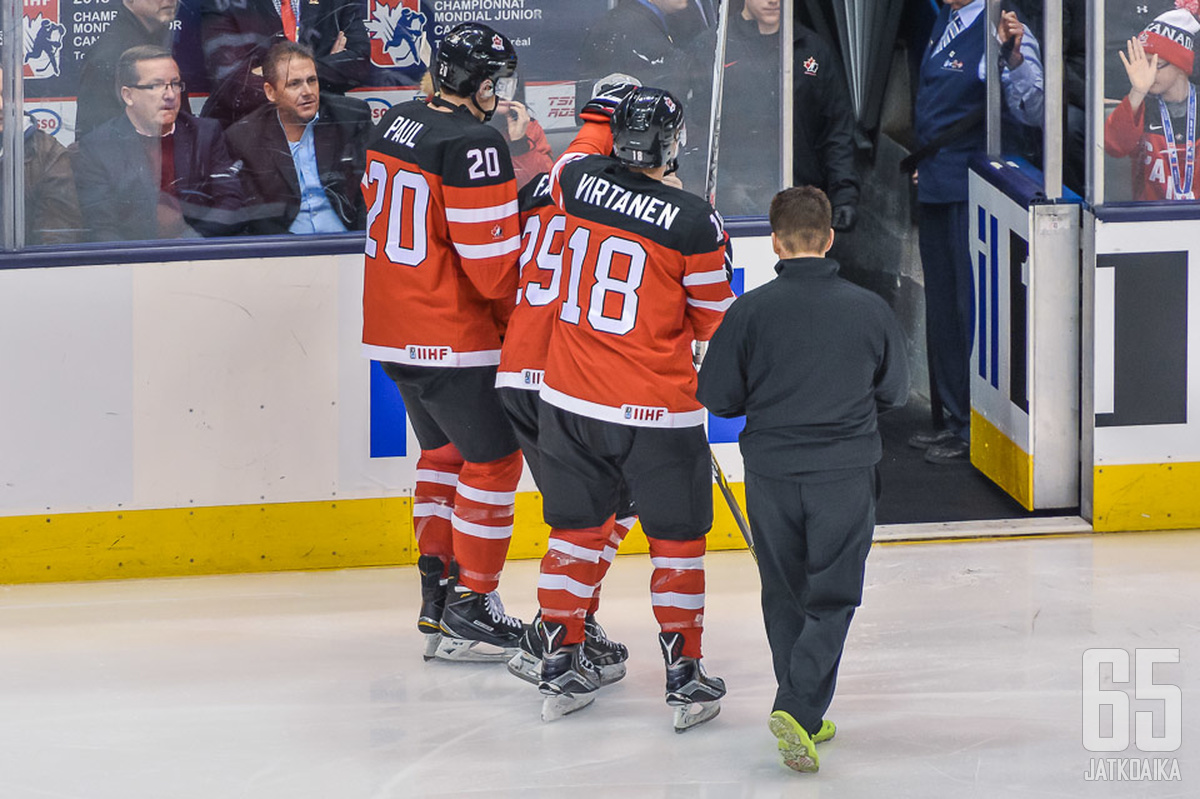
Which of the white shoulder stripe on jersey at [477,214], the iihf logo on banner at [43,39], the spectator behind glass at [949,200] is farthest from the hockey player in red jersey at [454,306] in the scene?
the spectator behind glass at [949,200]

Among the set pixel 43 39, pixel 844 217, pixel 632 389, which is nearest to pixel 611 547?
pixel 632 389

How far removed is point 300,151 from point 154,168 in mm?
451

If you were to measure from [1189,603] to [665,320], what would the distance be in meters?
1.99

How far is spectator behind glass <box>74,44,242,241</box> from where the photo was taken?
5223mm

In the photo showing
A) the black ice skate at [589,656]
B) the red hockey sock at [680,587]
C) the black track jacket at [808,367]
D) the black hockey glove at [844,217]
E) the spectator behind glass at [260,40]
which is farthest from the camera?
the black hockey glove at [844,217]

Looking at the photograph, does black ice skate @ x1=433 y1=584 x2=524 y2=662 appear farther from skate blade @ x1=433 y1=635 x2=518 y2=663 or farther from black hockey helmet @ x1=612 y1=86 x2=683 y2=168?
black hockey helmet @ x1=612 y1=86 x2=683 y2=168

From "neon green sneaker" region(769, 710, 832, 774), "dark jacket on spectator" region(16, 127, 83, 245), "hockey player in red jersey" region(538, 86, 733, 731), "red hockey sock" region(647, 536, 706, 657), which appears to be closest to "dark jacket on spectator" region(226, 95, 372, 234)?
"dark jacket on spectator" region(16, 127, 83, 245)

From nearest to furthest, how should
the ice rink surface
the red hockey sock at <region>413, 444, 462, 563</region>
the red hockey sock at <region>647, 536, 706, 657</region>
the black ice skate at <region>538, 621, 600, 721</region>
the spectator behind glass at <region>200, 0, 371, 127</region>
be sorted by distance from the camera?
the ice rink surface
the red hockey sock at <region>647, 536, 706, 657</region>
the black ice skate at <region>538, 621, 600, 721</region>
the red hockey sock at <region>413, 444, 462, 563</region>
the spectator behind glass at <region>200, 0, 371, 127</region>

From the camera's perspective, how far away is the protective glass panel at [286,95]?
5.20 m

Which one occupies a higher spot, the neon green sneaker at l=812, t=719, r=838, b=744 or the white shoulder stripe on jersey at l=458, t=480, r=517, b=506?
the white shoulder stripe on jersey at l=458, t=480, r=517, b=506

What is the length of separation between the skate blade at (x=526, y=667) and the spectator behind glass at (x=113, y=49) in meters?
2.14

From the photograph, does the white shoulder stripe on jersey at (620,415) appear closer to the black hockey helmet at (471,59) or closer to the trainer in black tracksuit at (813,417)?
the trainer in black tracksuit at (813,417)

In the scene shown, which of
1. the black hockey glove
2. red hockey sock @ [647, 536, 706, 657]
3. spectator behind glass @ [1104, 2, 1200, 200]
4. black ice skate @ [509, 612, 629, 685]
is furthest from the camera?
the black hockey glove

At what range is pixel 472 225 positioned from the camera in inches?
171
